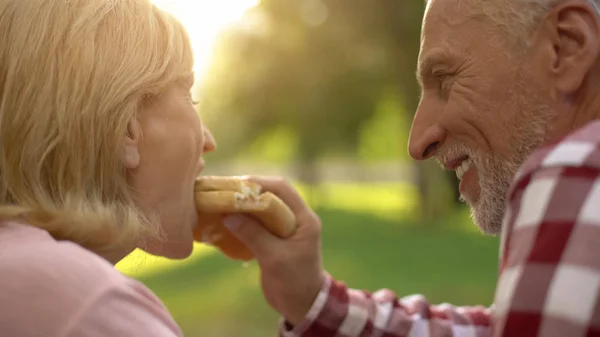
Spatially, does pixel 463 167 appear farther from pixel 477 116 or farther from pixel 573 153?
pixel 573 153

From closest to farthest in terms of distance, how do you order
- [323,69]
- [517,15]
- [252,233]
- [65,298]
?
[65,298], [517,15], [252,233], [323,69]

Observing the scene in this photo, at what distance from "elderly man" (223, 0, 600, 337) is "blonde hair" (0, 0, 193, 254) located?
42cm

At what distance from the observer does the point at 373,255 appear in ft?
22.3

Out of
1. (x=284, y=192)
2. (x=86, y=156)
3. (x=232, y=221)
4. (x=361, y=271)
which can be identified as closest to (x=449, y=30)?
(x=284, y=192)

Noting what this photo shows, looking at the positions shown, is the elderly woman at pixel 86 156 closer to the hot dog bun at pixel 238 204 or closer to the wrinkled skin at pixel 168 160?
the wrinkled skin at pixel 168 160

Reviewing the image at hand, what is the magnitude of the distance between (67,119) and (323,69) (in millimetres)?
7379

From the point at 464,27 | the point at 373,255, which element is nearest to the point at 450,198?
the point at 373,255

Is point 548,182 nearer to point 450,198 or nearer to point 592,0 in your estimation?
point 592,0

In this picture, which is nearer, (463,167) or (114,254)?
(114,254)

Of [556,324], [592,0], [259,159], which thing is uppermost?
[592,0]

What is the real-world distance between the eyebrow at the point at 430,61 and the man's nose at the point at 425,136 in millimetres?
65

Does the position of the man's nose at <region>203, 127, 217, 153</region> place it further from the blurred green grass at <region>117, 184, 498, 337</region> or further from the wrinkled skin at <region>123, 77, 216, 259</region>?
the blurred green grass at <region>117, 184, 498, 337</region>

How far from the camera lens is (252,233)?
1.41 metres

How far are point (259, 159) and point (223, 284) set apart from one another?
42.3ft
